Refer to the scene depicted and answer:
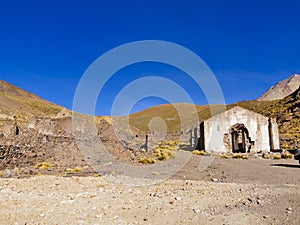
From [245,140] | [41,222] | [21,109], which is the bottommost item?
[41,222]

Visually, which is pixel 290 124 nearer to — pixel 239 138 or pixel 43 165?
pixel 239 138

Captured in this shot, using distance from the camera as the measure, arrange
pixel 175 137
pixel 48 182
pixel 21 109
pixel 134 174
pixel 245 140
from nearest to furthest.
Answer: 1. pixel 48 182
2. pixel 134 174
3. pixel 245 140
4. pixel 175 137
5. pixel 21 109

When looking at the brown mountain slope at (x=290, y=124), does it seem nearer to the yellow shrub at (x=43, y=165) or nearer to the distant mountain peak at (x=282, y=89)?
the yellow shrub at (x=43, y=165)

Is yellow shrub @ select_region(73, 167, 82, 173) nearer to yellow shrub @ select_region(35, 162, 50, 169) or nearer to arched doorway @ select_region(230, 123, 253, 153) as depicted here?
yellow shrub @ select_region(35, 162, 50, 169)

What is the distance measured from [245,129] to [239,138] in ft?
19.7

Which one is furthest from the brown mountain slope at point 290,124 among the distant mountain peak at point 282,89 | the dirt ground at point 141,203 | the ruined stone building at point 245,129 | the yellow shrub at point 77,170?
the distant mountain peak at point 282,89

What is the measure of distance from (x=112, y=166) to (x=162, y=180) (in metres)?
4.07

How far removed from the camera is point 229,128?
2530cm

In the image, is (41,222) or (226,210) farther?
(226,210)

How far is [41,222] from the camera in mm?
5836

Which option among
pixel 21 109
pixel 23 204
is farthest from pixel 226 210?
pixel 21 109

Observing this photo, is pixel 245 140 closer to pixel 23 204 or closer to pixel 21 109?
pixel 23 204

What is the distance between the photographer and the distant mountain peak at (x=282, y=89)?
110938 millimetres

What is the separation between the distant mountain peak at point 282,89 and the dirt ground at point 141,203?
109 metres
